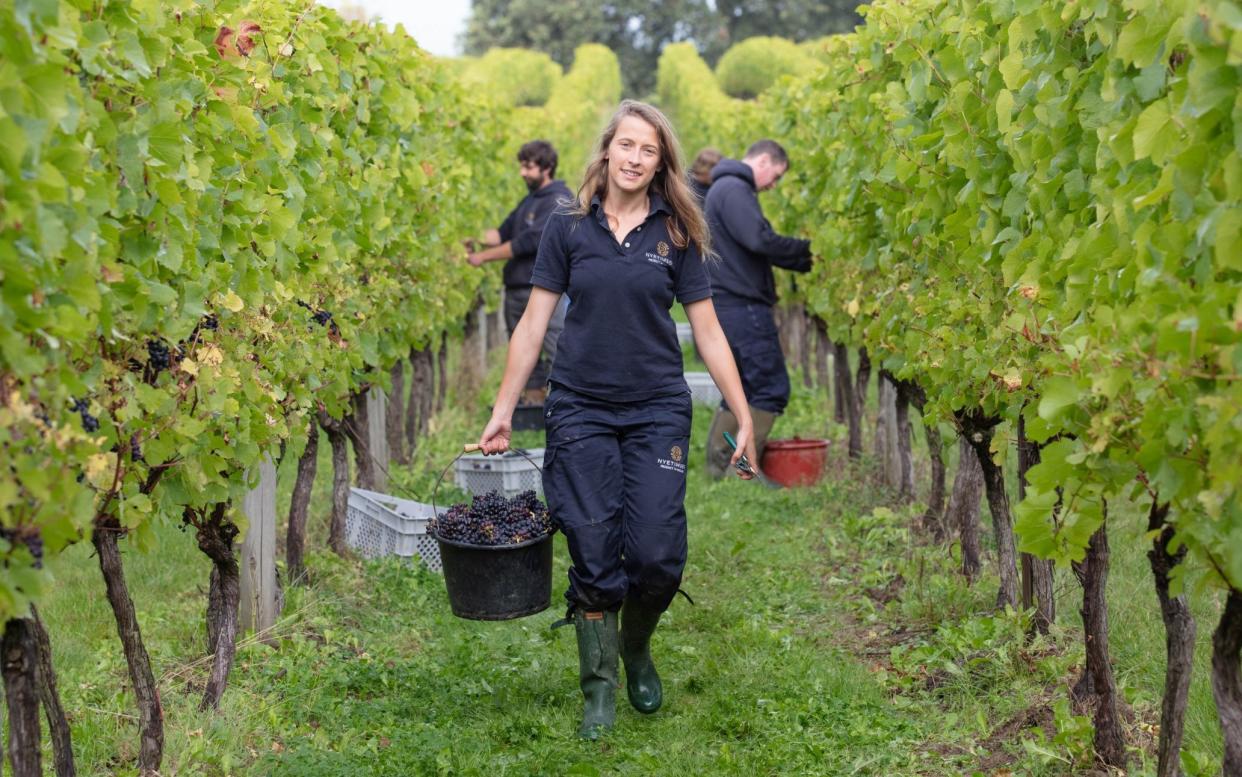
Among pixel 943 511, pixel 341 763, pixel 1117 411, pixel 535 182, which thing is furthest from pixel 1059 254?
pixel 535 182

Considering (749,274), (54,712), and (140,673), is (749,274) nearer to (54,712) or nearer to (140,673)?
(140,673)

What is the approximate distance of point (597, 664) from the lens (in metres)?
4.32

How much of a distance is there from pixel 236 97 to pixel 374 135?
3.01 m

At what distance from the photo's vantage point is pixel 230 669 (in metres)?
4.27

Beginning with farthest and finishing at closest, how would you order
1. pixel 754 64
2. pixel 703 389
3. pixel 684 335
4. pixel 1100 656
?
pixel 754 64 < pixel 684 335 < pixel 703 389 < pixel 1100 656

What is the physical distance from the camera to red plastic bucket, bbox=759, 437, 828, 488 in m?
8.41

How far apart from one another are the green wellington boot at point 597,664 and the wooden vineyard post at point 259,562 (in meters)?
1.43

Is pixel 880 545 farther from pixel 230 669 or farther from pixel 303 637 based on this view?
pixel 230 669

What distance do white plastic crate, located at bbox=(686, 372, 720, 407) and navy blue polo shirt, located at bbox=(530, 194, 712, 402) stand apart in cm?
644

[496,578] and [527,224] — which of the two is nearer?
[496,578]

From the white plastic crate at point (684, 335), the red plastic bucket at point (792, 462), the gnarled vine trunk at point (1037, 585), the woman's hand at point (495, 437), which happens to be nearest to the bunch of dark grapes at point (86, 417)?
the woman's hand at point (495, 437)

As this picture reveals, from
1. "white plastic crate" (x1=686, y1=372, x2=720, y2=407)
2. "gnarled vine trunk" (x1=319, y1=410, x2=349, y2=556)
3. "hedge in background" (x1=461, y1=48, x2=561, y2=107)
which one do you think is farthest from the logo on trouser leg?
"hedge in background" (x1=461, y1=48, x2=561, y2=107)

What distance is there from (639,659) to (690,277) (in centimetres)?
132

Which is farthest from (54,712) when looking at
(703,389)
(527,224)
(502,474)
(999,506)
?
(703,389)
